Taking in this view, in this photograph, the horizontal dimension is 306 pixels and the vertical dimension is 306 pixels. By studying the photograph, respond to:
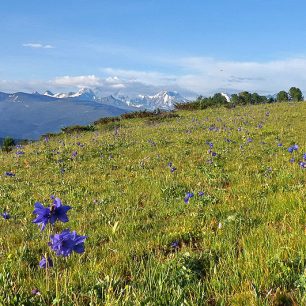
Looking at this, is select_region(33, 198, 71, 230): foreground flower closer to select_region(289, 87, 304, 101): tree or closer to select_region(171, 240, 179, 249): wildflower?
select_region(171, 240, 179, 249): wildflower

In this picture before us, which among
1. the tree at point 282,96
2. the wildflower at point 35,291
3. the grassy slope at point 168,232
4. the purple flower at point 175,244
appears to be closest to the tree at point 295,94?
the tree at point 282,96

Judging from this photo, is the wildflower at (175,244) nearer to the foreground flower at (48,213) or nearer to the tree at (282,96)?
the foreground flower at (48,213)

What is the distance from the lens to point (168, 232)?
243 inches

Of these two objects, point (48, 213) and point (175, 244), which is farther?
point (175, 244)

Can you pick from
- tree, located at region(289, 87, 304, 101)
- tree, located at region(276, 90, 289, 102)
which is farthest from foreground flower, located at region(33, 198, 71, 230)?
tree, located at region(276, 90, 289, 102)

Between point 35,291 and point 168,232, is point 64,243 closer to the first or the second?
point 35,291

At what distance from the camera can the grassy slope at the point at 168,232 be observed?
384 cm

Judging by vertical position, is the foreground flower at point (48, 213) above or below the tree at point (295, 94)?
below

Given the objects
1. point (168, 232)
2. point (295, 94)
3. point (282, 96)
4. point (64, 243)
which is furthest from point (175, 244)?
point (282, 96)

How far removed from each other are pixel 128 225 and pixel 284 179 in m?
4.15

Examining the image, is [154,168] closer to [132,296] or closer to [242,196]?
[242,196]

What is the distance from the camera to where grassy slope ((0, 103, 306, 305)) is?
12.6ft

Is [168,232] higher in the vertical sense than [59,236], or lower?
lower

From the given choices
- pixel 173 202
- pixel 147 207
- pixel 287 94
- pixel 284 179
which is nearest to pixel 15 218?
pixel 147 207
